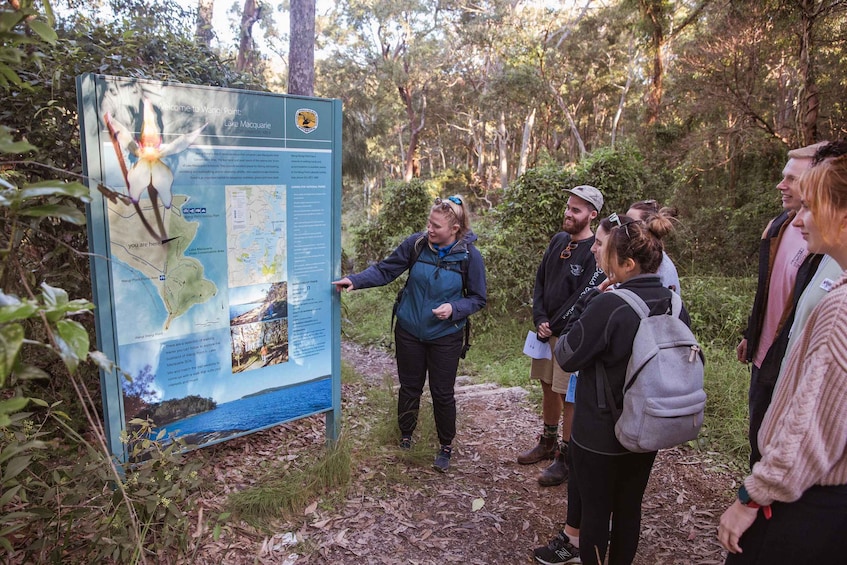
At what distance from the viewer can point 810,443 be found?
4.61 feet

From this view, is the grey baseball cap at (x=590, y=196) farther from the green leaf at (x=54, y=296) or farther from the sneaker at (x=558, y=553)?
the green leaf at (x=54, y=296)

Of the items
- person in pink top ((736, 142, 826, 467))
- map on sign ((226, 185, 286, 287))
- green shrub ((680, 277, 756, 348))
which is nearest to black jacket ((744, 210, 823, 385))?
person in pink top ((736, 142, 826, 467))

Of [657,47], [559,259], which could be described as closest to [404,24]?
[657,47]

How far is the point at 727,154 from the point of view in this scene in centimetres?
1284

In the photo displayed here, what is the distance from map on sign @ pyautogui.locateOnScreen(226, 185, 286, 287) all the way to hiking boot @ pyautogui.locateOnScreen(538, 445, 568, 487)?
7.27 ft

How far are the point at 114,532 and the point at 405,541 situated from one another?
1.49 m

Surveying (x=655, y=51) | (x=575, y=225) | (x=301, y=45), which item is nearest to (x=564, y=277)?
(x=575, y=225)

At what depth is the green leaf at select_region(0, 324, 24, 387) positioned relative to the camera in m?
1.00

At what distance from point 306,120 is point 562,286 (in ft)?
6.30

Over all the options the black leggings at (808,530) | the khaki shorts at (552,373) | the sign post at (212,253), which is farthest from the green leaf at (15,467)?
the khaki shorts at (552,373)

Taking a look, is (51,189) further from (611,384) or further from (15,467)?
(611,384)

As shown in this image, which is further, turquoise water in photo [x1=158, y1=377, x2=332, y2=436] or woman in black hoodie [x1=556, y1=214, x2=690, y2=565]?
turquoise water in photo [x1=158, y1=377, x2=332, y2=436]

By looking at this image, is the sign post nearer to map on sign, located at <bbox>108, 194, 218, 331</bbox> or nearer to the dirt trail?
map on sign, located at <bbox>108, 194, 218, 331</bbox>

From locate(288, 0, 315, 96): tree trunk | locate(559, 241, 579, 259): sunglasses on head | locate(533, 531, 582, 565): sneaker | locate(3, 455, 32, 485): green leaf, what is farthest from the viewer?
locate(288, 0, 315, 96): tree trunk
